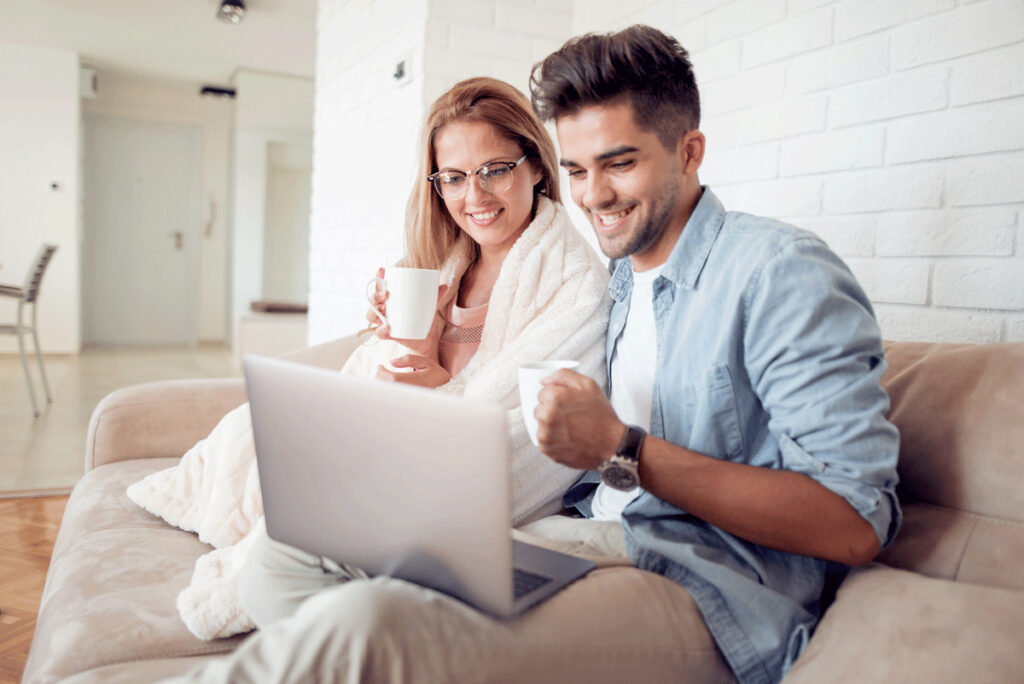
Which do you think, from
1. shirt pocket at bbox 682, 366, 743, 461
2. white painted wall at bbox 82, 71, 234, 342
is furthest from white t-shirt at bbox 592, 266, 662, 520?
white painted wall at bbox 82, 71, 234, 342

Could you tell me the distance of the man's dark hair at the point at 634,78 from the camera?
1.11 meters

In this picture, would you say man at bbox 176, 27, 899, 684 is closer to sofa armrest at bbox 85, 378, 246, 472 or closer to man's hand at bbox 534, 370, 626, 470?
man's hand at bbox 534, 370, 626, 470

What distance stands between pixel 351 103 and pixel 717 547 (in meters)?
2.36

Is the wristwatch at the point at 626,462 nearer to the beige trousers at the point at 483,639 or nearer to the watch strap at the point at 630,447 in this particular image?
the watch strap at the point at 630,447

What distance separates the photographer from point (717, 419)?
104 centimetres

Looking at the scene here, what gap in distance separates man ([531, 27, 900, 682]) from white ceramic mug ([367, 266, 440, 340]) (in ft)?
0.96

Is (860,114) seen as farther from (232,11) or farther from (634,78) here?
(232,11)

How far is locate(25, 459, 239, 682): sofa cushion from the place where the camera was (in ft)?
3.53

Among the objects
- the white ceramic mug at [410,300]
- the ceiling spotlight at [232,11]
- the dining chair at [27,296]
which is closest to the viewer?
the white ceramic mug at [410,300]

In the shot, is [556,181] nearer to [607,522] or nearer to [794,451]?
[607,522]

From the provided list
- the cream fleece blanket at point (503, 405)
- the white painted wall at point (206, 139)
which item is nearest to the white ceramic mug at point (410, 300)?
the cream fleece blanket at point (503, 405)

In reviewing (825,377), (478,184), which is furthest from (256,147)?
(825,377)

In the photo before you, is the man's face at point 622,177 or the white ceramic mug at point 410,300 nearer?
the man's face at point 622,177

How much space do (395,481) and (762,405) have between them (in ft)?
1.76
